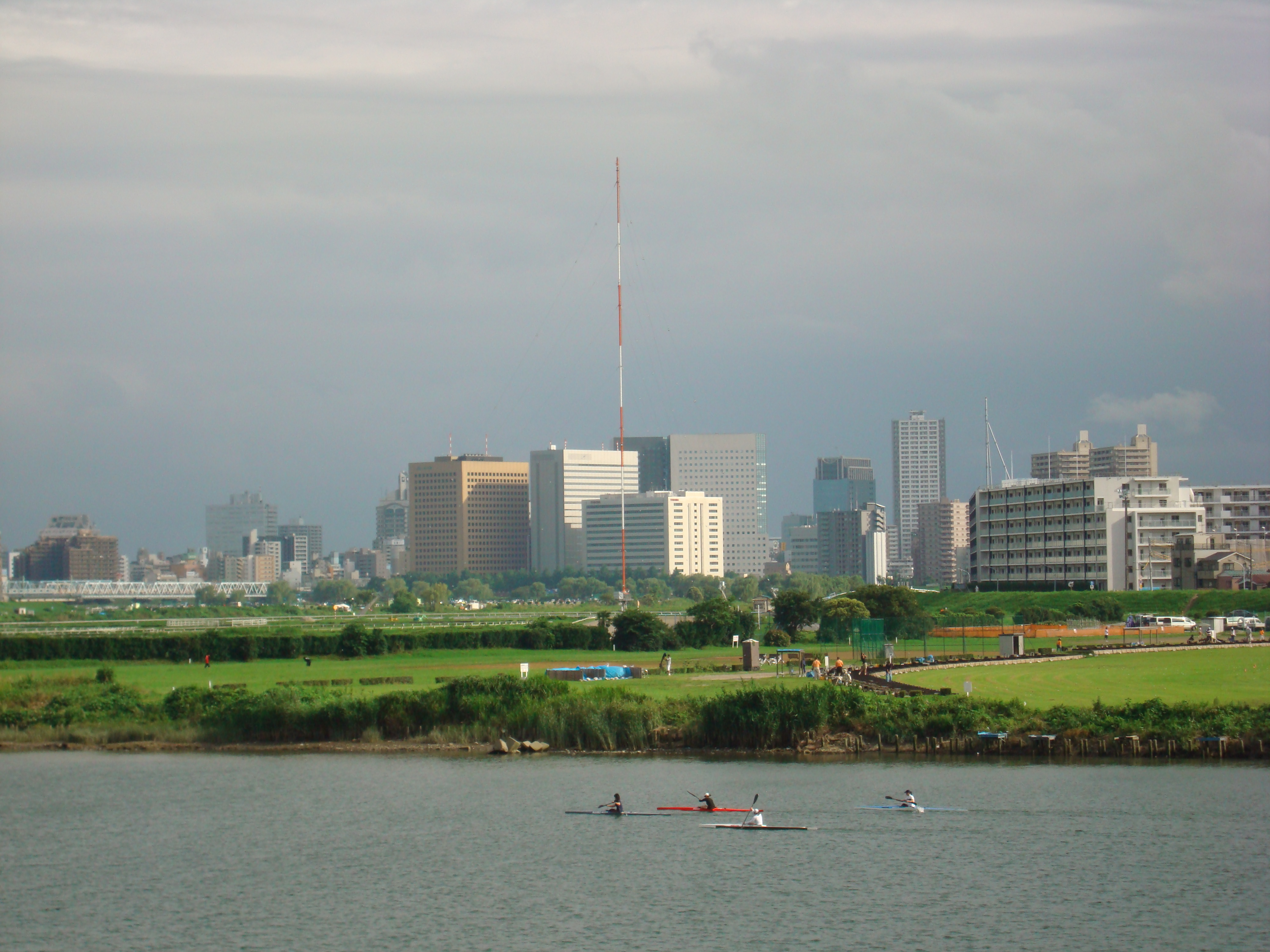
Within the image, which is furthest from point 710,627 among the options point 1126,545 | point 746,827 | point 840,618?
point 1126,545

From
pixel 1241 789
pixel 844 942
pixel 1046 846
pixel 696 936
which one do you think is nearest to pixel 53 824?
pixel 696 936

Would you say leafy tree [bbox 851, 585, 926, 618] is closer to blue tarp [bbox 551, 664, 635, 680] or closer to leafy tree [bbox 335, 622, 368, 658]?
blue tarp [bbox 551, 664, 635, 680]

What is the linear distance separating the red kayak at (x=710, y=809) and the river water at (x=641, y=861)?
1.61ft

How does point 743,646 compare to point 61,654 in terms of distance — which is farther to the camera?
point 61,654

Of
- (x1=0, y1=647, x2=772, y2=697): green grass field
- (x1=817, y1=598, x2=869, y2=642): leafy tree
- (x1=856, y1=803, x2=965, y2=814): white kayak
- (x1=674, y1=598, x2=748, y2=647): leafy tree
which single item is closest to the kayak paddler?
(x1=856, y1=803, x2=965, y2=814): white kayak

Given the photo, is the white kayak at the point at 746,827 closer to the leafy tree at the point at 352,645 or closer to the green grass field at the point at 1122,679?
the green grass field at the point at 1122,679

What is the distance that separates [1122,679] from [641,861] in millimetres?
36724

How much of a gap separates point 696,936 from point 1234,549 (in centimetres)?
14729

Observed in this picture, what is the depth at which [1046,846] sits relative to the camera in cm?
3975

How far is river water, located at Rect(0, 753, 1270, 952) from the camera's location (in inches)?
1316

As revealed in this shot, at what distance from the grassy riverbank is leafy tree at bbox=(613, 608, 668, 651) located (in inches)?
1594

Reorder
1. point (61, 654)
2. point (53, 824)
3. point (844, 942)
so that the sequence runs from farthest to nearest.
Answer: point (61, 654), point (53, 824), point (844, 942)

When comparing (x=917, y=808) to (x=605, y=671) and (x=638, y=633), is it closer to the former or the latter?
(x=605, y=671)

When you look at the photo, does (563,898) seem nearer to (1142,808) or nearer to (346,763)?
(1142,808)
